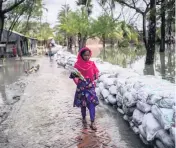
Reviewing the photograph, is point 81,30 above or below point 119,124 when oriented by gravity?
above

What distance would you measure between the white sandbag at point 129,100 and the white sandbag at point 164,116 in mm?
932

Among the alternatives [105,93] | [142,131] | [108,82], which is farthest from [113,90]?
[142,131]

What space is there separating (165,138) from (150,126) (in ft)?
1.18

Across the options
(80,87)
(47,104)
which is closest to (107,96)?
(47,104)

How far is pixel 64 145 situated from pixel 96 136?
1.81 ft

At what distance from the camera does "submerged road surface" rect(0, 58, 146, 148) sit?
429cm

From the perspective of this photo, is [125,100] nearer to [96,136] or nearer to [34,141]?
[96,136]

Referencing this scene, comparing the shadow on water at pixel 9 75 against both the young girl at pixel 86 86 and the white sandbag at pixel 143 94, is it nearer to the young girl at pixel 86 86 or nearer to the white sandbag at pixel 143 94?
the young girl at pixel 86 86

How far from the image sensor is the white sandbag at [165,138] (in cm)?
343

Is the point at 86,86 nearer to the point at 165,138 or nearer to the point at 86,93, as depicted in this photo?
the point at 86,93

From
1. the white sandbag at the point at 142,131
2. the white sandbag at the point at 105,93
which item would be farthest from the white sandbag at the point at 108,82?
the white sandbag at the point at 142,131

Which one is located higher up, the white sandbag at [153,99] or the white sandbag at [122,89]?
the white sandbag at [153,99]

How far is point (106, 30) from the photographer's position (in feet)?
124

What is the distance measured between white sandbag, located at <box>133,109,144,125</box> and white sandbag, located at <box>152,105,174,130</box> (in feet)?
1.63
